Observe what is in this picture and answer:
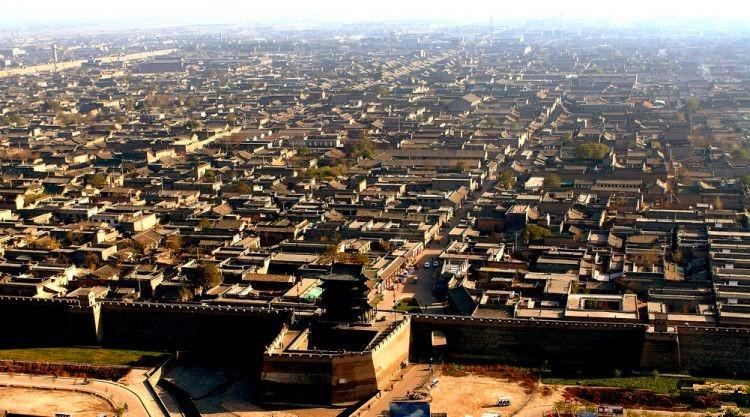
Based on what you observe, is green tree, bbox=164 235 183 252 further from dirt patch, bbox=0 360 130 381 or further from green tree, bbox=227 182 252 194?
dirt patch, bbox=0 360 130 381

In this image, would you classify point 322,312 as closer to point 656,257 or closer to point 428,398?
point 428,398

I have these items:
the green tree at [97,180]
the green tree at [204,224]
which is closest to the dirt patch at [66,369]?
the green tree at [204,224]

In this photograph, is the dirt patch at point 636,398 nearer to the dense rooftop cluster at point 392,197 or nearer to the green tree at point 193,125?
the dense rooftop cluster at point 392,197

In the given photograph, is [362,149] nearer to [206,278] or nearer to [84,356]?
[206,278]

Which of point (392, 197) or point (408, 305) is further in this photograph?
point (392, 197)

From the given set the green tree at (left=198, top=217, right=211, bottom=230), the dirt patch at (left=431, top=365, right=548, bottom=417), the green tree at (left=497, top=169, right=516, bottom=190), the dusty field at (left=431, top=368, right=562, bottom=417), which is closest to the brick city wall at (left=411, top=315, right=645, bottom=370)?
the dirt patch at (left=431, top=365, right=548, bottom=417)

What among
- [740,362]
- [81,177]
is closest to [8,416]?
[740,362]

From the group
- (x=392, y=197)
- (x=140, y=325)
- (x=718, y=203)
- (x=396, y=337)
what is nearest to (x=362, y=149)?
(x=392, y=197)
